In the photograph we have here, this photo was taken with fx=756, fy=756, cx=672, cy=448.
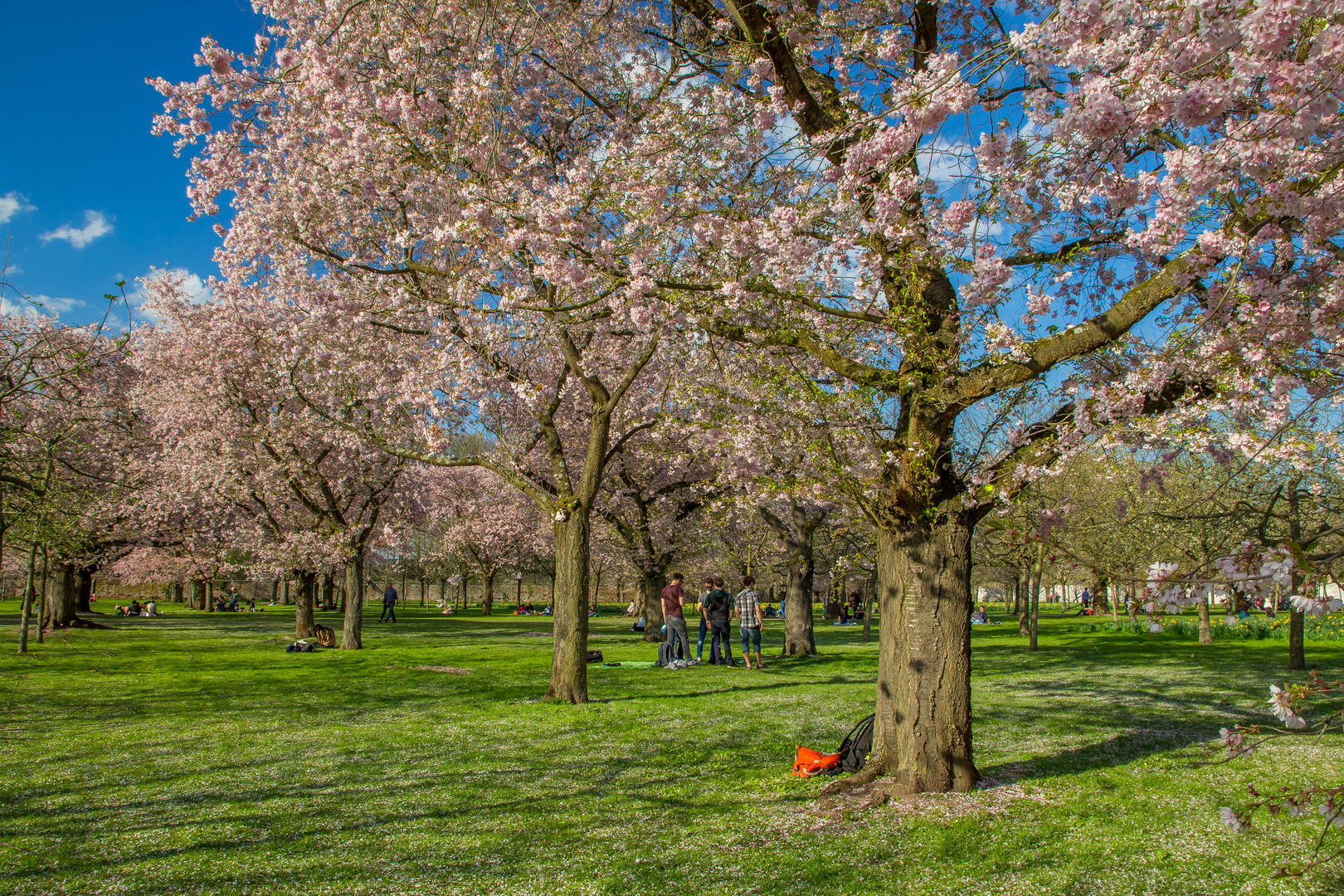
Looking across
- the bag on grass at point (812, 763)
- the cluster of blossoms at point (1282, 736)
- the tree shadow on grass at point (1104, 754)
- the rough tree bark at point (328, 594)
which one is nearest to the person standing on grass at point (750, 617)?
the tree shadow on grass at point (1104, 754)

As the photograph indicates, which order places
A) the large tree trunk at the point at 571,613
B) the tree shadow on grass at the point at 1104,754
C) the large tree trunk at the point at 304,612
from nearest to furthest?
the tree shadow on grass at the point at 1104,754 → the large tree trunk at the point at 571,613 → the large tree trunk at the point at 304,612

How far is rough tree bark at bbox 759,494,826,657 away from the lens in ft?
63.5

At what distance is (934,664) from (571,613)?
587 cm

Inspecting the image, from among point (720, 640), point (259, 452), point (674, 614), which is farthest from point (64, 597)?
point (720, 640)

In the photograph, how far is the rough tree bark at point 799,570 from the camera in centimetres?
1934

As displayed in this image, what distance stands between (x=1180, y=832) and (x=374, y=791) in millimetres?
6178

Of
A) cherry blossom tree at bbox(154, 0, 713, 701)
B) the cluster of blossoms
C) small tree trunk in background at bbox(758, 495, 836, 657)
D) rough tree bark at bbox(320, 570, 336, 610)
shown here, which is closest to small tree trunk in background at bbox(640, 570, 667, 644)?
small tree trunk in background at bbox(758, 495, 836, 657)

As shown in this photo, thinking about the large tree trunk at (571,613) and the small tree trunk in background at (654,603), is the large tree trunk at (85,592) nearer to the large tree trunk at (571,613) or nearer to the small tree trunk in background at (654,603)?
the small tree trunk in background at (654,603)

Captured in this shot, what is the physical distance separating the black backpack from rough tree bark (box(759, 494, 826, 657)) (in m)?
11.8

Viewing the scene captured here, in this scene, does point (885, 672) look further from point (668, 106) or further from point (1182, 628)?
point (1182, 628)

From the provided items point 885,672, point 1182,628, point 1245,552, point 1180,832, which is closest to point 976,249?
point 1245,552

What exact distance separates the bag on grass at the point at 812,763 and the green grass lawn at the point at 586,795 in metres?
0.16

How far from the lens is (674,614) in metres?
16.0

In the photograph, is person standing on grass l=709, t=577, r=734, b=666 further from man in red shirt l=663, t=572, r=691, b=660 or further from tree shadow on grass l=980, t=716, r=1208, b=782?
tree shadow on grass l=980, t=716, r=1208, b=782
